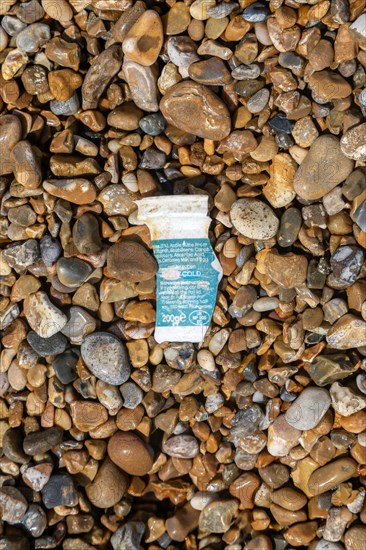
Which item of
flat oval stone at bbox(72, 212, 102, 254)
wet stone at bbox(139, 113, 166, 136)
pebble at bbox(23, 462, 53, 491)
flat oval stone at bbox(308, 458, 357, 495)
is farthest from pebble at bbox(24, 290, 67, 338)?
flat oval stone at bbox(308, 458, 357, 495)

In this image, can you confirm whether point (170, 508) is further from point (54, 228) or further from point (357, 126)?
point (357, 126)

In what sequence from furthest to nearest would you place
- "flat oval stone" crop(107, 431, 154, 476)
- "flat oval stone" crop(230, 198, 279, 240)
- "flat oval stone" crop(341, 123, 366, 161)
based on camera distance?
"flat oval stone" crop(107, 431, 154, 476) → "flat oval stone" crop(230, 198, 279, 240) → "flat oval stone" crop(341, 123, 366, 161)

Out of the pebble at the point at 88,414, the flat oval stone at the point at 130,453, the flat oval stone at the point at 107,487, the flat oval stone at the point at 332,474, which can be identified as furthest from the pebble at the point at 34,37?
the flat oval stone at the point at 332,474

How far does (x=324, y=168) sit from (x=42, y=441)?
1405 millimetres

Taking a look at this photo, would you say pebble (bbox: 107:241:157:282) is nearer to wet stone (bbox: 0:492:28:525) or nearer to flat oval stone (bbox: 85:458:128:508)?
flat oval stone (bbox: 85:458:128:508)

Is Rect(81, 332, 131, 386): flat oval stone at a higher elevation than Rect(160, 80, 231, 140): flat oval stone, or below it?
below

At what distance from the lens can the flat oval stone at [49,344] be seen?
218cm

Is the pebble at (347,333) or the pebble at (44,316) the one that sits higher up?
the pebble at (347,333)

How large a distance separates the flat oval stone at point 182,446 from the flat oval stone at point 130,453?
8 cm

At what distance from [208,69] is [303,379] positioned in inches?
44.8

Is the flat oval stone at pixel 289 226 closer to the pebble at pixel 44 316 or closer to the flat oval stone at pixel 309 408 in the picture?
the flat oval stone at pixel 309 408

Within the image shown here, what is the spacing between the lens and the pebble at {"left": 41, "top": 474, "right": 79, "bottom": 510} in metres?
2.15

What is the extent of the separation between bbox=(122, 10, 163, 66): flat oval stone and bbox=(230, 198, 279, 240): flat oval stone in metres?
0.62

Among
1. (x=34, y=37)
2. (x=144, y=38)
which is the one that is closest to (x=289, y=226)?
(x=144, y=38)
